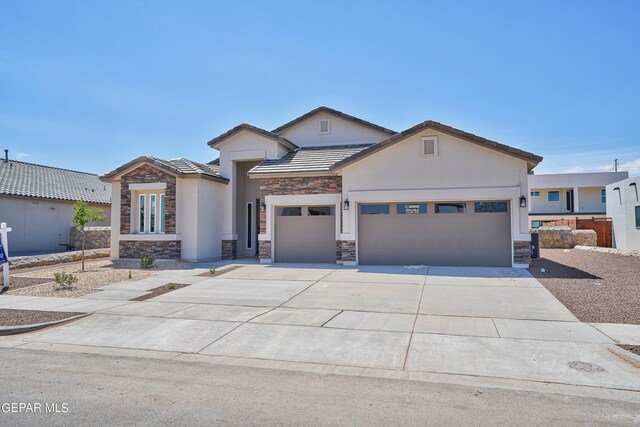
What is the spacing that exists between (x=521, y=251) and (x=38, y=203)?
83.4 ft

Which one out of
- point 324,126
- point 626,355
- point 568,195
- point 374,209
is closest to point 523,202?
point 374,209

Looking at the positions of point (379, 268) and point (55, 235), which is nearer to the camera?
point (379, 268)

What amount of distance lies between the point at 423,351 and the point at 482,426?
2.64 meters

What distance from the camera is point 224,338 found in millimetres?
8062

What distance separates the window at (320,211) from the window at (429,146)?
14.2 feet

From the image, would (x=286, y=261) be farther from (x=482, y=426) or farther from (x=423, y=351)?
(x=482, y=426)

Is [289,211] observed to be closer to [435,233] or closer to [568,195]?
[435,233]

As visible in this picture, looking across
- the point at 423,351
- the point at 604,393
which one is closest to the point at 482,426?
the point at 604,393

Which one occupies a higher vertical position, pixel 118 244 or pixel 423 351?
pixel 118 244

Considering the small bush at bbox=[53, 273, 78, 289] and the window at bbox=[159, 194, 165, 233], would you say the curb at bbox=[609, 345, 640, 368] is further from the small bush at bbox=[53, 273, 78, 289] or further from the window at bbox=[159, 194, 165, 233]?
the window at bbox=[159, 194, 165, 233]

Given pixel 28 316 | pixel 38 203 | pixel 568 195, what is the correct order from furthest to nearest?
pixel 568 195, pixel 38 203, pixel 28 316

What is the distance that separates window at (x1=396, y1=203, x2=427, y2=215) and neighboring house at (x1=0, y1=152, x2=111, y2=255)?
67.2 ft

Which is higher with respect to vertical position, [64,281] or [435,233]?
[435,233]

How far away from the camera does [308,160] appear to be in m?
19.9
